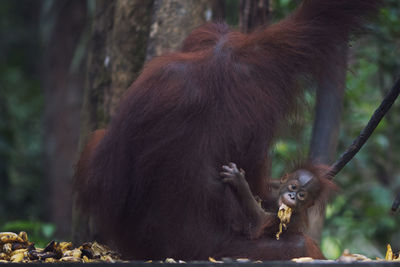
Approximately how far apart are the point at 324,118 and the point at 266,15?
0.82m

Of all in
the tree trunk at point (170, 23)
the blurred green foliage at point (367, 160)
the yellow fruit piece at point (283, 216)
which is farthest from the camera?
the blurred green foliage at point (367, 160)

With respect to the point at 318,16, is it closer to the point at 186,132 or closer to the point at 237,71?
the point at 237,71

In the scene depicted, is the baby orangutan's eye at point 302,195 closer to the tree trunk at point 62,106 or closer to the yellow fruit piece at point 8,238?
the yellow fruit piece at point 8,238

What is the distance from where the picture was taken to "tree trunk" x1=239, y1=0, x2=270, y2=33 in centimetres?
399

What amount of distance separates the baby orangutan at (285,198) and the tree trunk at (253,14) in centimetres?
136

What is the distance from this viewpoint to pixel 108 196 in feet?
8.92

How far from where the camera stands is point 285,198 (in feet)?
9.16

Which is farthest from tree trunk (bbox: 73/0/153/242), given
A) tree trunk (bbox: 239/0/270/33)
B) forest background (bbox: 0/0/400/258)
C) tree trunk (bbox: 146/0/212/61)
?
tree trunk (bbox: 239/0/270/33)

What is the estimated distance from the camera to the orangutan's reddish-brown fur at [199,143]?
2570mm

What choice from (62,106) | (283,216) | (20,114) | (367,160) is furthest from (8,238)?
(20,114)

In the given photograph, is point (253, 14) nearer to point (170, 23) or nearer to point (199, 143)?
point (170, 23)

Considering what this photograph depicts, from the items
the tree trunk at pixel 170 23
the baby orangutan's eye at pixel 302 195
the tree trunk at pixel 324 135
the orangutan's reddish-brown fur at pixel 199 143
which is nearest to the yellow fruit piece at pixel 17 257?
the orangutan's reddish-brown fur at pixel 199 143

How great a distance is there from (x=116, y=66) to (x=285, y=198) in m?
1.61

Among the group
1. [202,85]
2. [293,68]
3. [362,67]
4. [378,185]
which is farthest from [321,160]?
[378,185]
